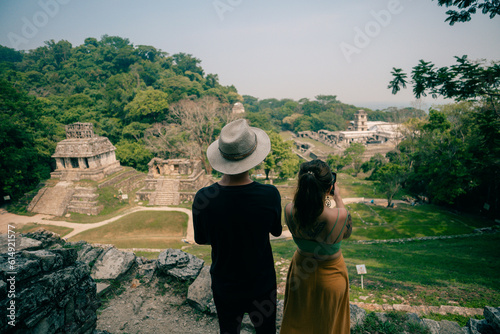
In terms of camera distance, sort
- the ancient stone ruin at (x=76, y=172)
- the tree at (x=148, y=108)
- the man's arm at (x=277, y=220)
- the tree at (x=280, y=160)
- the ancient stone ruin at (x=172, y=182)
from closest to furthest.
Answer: the man's arm at (x=277, y=220) → the ancient stone ruin at (x=76, y=172) → the ancient stone ruin at (x=172, y=182) → the tree at (x=280, y=160) → the tree at (x=148, y=108)

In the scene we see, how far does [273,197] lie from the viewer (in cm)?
196

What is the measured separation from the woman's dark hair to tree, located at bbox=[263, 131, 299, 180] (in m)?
22.8

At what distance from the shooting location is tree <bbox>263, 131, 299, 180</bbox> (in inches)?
989

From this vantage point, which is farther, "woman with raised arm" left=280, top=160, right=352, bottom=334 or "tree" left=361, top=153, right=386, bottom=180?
"tree" left=361, top=153, right=386, bottom=180

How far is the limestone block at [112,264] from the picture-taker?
→ 5.00m


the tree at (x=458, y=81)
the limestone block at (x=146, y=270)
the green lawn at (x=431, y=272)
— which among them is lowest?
the green lawn at (x=431, y=272)

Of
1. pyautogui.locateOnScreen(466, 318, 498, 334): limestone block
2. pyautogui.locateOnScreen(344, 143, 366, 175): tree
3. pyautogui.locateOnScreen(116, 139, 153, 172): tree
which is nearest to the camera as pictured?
pyautogui.locateOnScreen(466, 318, 498, 334): limestone block

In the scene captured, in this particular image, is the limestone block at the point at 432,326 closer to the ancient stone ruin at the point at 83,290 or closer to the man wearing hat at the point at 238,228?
the ancient stone ruin at the point at 83,290

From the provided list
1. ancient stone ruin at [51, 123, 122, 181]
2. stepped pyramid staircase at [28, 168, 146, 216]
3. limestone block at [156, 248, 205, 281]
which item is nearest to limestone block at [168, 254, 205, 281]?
limestone block at [156, 248, 205, 281]

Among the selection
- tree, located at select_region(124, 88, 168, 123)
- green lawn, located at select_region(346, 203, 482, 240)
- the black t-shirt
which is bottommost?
green lawn, located at select_region(346, 203, 482, 240)

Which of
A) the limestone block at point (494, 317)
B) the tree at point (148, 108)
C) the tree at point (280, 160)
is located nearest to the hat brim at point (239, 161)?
the limestone block at point (494, 317)

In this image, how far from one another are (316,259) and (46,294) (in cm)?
289

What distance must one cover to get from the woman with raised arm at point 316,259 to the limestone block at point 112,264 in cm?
406

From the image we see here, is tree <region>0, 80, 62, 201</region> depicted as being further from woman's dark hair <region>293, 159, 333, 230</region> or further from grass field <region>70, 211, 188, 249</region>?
woman's dark hair <region>293, 159, 333, 230</region>
